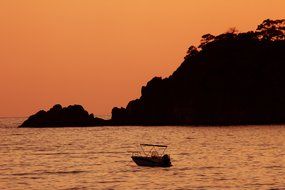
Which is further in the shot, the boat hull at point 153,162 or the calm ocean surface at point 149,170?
the boat hull at point 153,162

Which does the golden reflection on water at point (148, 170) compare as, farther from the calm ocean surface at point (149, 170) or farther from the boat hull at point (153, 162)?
the boat hull at point (153, 162)

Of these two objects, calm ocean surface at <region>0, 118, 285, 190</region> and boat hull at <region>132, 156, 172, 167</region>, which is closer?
calm ocean surface at <region>0, 118, 285, 190</region>

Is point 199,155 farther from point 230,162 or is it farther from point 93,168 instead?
point 93,168

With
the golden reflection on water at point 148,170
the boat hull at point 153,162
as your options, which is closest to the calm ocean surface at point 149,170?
the golden reflection on water at point 148,170

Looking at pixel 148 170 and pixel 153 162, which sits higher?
pixel 153 162

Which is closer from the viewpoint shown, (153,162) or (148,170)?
(148,170)

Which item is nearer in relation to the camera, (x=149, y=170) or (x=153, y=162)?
(x=149, y=170)

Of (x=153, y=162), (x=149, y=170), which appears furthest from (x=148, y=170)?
(x=153, y=162)

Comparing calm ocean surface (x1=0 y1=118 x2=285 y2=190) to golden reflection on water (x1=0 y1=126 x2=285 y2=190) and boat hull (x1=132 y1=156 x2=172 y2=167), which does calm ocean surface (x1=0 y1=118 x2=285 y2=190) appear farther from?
boat hull (x1=132 y1=156 x2=172 y2=167)

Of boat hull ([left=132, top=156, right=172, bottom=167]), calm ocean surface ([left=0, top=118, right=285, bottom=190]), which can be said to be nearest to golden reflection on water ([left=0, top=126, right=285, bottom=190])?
calm ocean surface ([left=0, top=118, right=285, bottom=190])

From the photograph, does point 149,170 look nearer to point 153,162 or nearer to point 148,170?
point 148,170

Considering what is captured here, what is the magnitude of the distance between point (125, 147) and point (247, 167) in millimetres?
50896

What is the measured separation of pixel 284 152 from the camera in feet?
322

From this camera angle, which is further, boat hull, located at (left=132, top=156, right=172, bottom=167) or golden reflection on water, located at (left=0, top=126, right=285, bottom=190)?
boat hull, located at (left=132, top=156, right=172, bottom=167)
